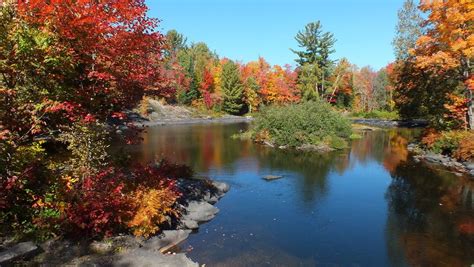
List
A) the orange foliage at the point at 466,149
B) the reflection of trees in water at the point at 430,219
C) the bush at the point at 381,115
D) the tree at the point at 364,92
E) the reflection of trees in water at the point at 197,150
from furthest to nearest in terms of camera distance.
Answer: the tree at the point at 364,92 → the bush at the point at 381,115 → the reflection of trees in water at the point at 197,150 → the orange foliage at the point at 466,149 → the reflection of trees in water at the point at 430,219

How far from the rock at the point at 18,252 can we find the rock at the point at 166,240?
2.93m

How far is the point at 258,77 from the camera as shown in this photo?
8012 centimetres

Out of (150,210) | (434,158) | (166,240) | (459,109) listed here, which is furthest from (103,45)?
(459,109)

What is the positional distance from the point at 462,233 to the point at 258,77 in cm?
6925

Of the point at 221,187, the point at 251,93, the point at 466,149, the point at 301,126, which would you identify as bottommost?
the point at 221,187

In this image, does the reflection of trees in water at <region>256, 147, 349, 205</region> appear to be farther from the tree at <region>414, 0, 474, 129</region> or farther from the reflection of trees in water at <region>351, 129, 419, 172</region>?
the tree at <region>414, 0, 474, 129</region>

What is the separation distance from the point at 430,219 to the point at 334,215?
142 inches

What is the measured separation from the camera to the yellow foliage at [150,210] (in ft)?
35.1

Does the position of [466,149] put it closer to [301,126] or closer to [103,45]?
[301,126]

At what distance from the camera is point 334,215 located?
15.0m

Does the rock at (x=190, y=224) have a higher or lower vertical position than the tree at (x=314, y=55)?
lower

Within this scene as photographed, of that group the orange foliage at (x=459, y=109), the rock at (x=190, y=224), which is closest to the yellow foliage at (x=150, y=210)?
the rock at (x=190, y=224)

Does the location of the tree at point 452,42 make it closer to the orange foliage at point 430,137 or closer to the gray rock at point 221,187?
the orange foliage at point 430,137

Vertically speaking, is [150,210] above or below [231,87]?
below
